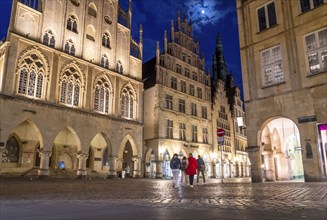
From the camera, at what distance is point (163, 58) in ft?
120

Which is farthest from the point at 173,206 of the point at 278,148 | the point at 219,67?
the point at 219,67

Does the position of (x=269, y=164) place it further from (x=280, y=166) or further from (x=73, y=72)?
(x=73, y=72)

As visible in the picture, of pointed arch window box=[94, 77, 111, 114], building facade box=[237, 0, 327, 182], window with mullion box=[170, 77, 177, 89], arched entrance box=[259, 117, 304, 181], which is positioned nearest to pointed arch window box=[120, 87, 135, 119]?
pointed arch window box=[94, 77, 111, 114]

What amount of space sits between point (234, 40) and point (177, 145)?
11069cm

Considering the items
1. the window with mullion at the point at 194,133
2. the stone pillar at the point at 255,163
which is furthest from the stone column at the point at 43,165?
the window with mullion at the point at 194,133

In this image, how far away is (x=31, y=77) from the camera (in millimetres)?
23625

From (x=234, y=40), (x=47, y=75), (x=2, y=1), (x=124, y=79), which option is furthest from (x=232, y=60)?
(x=47, y=75)

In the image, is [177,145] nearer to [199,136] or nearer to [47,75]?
[199,136]

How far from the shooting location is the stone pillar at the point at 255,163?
50.8 feet

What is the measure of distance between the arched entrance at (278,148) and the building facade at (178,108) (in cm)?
1376

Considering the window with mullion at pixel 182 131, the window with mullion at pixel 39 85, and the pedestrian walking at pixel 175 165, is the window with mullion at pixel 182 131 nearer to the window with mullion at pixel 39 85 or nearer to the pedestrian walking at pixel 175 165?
the window with mullion at pixel 39 85

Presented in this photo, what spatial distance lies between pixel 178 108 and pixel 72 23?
1734 centimetres

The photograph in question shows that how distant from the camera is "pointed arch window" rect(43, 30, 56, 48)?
25186 millimetres

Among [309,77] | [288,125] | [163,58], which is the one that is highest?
[163,58]
